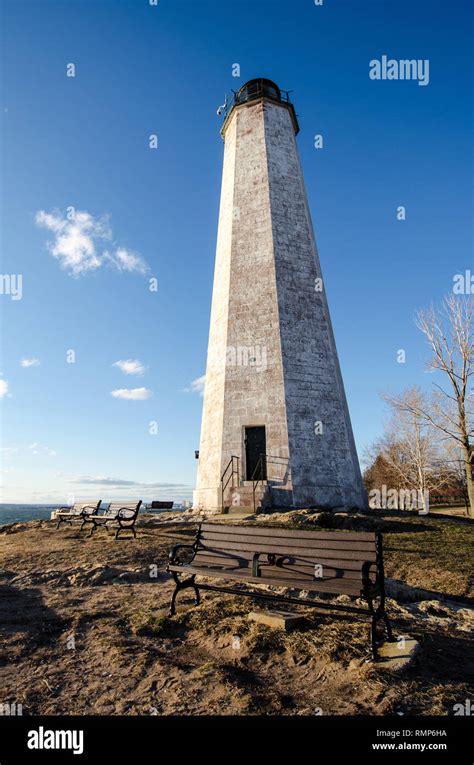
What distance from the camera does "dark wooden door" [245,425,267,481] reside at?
1653cm

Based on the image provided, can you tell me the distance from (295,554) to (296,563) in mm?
115

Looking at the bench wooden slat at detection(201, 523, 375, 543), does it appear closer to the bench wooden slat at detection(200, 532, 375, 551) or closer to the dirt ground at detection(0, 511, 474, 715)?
the bench wooden slat at detection(200, 532, 375, 551)

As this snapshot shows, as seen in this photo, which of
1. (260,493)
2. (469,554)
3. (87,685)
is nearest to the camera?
(87,685)

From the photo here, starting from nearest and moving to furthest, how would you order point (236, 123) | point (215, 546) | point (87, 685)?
point (87, 685), point (215, 546), point (236, 123)

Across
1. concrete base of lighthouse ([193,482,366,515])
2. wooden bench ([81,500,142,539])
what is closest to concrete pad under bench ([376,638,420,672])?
wooden bench ([81,500,142,539])

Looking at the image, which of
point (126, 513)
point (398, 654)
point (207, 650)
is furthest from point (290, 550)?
point (126, 513)

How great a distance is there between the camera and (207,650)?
4.61m

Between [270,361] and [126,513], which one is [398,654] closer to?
[126,513]

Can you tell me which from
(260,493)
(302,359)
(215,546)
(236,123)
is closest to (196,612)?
(215,546)

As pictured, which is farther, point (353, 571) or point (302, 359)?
point (302, 359)
